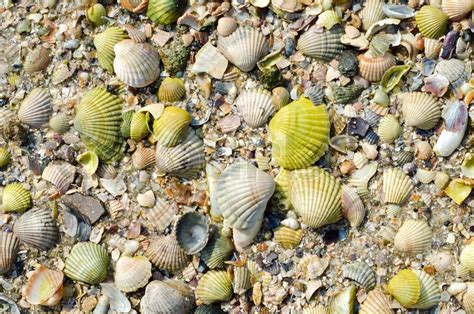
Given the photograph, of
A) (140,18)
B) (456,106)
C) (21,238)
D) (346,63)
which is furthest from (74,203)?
(456,106)

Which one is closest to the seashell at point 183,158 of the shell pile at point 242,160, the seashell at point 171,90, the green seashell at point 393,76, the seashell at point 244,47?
the shell pile at point 242,160

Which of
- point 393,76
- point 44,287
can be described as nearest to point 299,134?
point 393,76

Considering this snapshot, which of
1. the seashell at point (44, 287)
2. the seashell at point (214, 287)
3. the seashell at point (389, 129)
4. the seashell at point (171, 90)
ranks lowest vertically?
the seashell at point (44, 287)

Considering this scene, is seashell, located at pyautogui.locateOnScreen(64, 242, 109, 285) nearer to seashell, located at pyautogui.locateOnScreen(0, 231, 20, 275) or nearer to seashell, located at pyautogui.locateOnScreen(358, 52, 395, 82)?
seashell, located at pyautogui.locateOnScreen(0, 231, 20, 275)

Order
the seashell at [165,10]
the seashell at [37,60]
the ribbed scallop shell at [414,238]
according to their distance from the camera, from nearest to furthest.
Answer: the ribbed scallop shell at [414,238], the seashell at [165,10], the seashell at [37,60]

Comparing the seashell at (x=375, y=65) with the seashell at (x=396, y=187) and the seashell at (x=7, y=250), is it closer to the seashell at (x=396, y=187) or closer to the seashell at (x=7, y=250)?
the seashell at (x=396, y=187)

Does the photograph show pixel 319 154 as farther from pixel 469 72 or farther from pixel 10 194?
pixel 10 194

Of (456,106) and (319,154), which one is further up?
(456,106)
